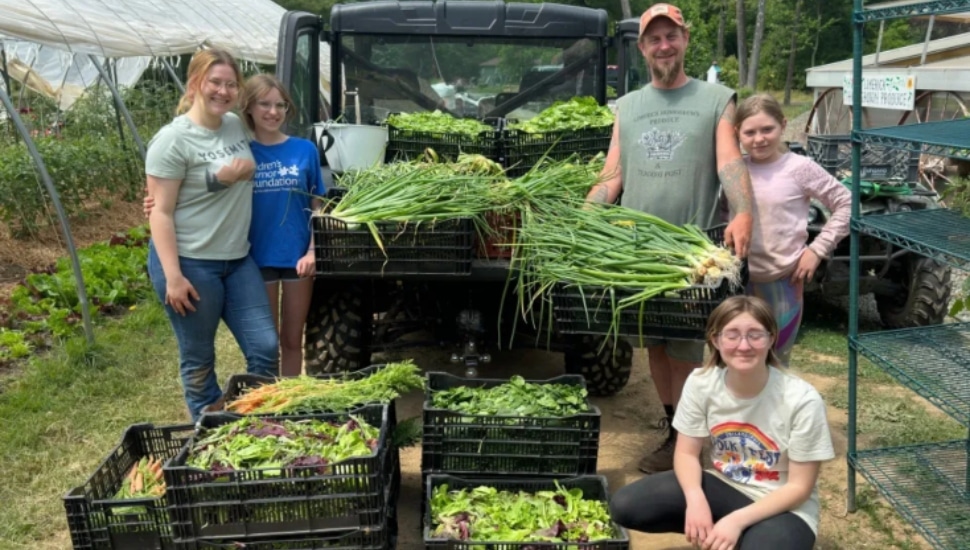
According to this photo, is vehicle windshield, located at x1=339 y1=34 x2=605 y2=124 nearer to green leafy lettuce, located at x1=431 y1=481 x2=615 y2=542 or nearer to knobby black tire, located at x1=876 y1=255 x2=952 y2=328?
knobby black tire, located at x1=876 y1=255 x2=952 y2=328

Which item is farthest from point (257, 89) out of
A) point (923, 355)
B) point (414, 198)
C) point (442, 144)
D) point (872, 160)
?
point (872, 160)

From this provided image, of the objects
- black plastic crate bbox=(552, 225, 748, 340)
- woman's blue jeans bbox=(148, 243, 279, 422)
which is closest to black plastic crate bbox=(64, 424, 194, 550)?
woman's blue jeans bbox=(148, 243, 279, 422)

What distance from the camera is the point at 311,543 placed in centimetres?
319

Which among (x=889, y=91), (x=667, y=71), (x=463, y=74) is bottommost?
(x=667, y=71)

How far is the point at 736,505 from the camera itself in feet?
10.7

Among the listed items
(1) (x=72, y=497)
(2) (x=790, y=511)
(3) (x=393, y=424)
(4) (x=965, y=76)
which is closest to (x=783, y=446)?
(2) (x=790, y=511)

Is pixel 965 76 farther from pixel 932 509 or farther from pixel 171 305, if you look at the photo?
pixel 171 305

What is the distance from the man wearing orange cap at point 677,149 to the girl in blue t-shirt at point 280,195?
1511 mm

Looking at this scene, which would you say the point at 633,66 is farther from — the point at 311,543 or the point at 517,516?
the point at 311,543

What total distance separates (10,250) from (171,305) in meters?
6.48

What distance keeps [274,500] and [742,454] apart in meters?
1.70

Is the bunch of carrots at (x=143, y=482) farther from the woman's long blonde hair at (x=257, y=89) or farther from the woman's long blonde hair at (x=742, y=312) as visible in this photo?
the woman's long blonde hair at (x=742, y=312)

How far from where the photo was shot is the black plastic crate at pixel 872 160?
7.52 metres

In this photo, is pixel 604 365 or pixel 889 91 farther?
pixel 889 91
